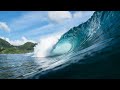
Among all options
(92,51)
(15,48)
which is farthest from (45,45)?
(92,51)

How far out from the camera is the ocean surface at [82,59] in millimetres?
2729

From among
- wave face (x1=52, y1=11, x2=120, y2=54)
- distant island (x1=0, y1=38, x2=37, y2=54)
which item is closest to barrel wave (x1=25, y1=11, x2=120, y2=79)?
wave face (x1=52, y1=11, x2=120, y2=54)

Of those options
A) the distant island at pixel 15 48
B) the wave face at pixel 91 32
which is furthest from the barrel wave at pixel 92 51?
the distant island at pixel 15 48

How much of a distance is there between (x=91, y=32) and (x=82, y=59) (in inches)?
15.6

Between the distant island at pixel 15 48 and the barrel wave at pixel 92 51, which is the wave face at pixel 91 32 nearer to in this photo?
the barrel wave at pixel 92 51

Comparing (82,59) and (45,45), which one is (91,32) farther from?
(45,45)

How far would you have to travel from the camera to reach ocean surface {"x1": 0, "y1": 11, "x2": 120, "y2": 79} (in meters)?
2.73

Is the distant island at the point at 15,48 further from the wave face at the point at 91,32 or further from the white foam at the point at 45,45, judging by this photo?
the wave face at the point at 91,32

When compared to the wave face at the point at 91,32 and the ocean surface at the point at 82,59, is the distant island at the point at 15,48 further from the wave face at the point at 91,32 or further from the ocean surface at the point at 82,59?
the wave face at the point at 91,32

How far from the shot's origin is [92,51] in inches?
110

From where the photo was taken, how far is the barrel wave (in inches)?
107

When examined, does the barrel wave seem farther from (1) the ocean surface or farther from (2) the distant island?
(2) the distant island
